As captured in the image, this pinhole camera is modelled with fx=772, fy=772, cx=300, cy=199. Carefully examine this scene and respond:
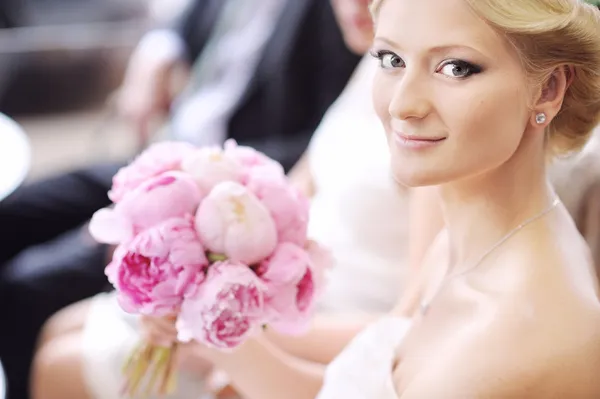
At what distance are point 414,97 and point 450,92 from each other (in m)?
0.03

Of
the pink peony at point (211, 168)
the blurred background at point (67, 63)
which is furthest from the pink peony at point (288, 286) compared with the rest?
the blurred background at point (67, 63)

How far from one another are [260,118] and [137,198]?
1.30 m

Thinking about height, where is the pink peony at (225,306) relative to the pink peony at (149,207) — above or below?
below

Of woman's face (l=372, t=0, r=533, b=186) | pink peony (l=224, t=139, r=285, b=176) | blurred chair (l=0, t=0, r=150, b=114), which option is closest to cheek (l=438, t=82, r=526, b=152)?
woman's face (l=372, t=0, r=533, b=186)

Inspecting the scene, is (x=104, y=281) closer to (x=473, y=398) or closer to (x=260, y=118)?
(x=260, y=118)

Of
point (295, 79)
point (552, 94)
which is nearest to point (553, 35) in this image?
point (552, 94)

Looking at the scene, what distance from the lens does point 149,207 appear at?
0.82 meters

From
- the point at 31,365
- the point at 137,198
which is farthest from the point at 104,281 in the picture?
the point at 137,198

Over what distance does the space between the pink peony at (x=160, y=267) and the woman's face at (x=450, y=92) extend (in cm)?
24

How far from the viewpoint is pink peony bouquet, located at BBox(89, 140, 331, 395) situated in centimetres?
81

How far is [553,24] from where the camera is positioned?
0.65 meters

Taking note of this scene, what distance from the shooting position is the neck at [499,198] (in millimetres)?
759

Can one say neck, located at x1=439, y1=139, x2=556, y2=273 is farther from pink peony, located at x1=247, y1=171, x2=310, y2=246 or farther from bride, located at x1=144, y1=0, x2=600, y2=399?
pink peony, located at x1=247, y1=171, x2=310, y2=246

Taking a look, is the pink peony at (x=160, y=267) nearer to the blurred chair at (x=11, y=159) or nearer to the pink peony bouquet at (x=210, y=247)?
the pink peony bouquet at (x=210, y=247)
